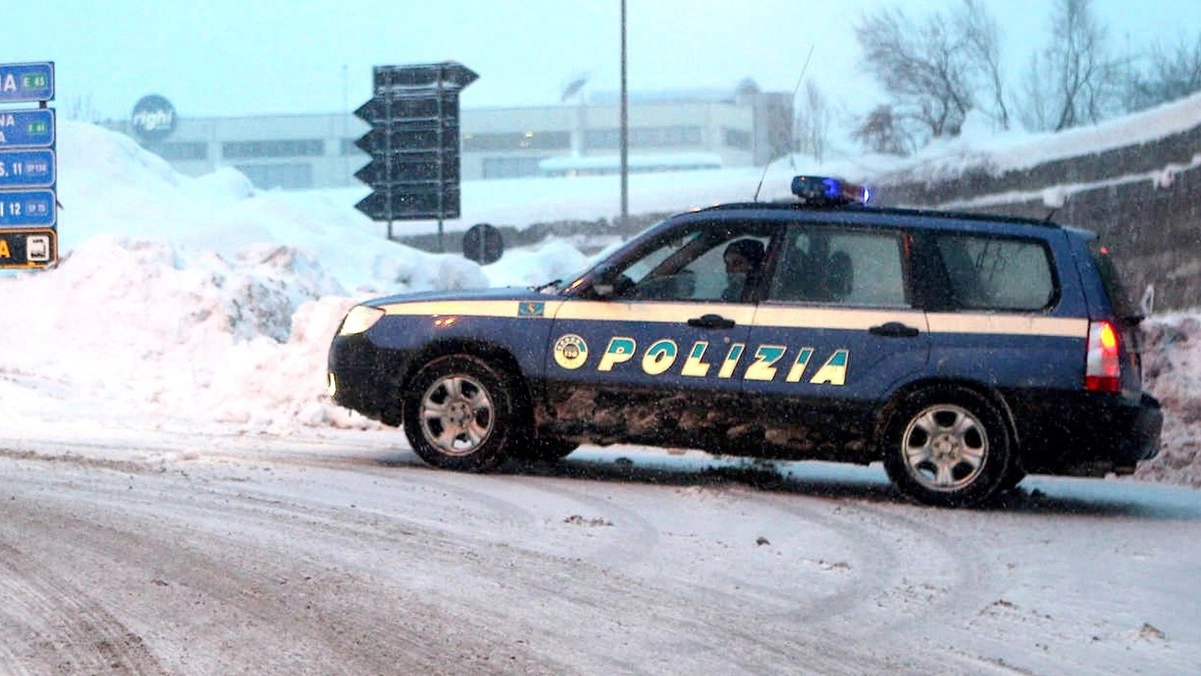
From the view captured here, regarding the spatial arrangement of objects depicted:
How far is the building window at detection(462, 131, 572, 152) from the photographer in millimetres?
90688

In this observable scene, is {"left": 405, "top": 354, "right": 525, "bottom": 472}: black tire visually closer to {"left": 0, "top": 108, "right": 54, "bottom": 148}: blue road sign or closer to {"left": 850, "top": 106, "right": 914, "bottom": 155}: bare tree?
{"left": 0, "top": 108, "right": 54, "bottom": 148}: blue road sign

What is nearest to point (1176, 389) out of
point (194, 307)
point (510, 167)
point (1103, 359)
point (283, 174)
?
point (1103, 359)

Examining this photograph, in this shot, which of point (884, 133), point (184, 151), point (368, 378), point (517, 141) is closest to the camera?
point (368, 378)

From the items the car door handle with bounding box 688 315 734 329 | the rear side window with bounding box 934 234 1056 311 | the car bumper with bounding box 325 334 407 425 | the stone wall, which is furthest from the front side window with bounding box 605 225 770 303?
the stone wall

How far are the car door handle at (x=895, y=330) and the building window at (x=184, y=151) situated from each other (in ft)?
282

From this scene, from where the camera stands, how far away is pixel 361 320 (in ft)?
34.2

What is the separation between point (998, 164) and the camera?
33219 millimetres

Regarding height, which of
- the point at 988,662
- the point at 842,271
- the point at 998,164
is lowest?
the point at 988,662

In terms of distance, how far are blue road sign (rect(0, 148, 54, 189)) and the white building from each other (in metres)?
67.2

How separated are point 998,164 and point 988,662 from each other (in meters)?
28.7

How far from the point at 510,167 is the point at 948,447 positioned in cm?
8377

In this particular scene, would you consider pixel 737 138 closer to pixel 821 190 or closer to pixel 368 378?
pixel 368 378

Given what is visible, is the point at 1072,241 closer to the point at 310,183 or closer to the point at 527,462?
the point at 527,462

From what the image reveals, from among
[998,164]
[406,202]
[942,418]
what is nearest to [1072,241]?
[942,418]
